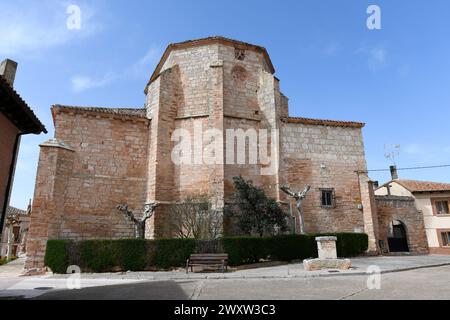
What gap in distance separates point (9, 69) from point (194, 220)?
8.73 m

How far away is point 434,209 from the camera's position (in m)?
19.9

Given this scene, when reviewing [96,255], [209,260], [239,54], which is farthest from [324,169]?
[96,255]

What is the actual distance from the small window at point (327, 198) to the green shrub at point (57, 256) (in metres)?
12.4

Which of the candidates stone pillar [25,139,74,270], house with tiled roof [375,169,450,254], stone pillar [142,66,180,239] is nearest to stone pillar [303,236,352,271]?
stone pillar [142,66,180,239]

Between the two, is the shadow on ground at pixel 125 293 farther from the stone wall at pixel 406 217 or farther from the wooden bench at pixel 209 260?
the stone wall at pixel 406 217

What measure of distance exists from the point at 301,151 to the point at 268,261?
718 cm

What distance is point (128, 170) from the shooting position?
14883 millimetres

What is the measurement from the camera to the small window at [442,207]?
19.9m

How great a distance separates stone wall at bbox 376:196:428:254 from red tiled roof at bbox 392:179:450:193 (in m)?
2.30

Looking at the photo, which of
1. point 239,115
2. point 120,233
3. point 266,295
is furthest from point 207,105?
point 266,295

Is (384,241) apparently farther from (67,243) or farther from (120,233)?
(67,243)

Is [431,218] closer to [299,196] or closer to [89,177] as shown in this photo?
[299,196]

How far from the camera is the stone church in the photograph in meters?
13.5
